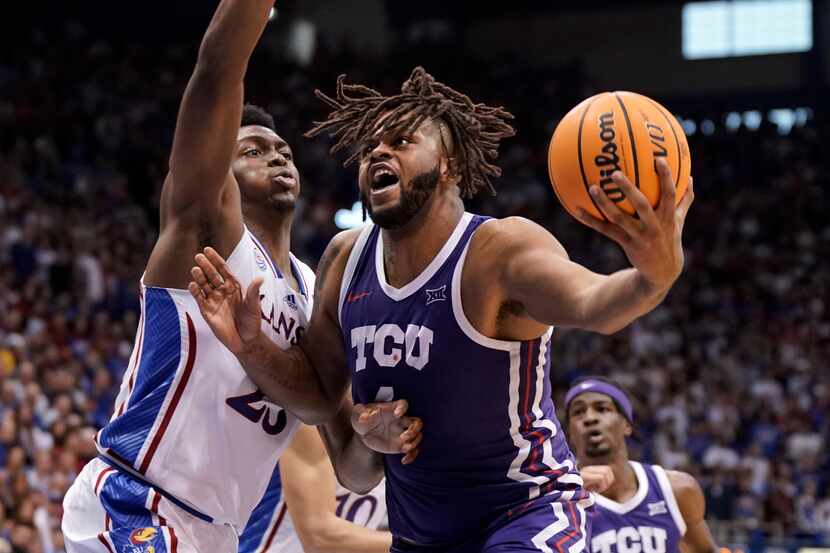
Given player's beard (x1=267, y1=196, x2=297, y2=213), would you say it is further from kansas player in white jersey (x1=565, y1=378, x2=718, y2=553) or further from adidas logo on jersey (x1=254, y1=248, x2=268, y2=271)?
kansas player in white jersey (x1=565, y1=378, x2=718, y2=553)

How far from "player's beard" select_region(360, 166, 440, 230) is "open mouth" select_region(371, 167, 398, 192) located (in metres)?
0.04

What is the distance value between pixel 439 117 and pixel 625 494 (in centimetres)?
268

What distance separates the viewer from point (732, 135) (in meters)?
21.4

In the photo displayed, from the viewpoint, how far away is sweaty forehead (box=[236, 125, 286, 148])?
13.5ft

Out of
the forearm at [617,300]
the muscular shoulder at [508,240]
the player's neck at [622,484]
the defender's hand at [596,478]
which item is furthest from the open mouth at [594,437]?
the forearm at [617,300]

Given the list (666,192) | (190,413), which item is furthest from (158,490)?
(666,192)

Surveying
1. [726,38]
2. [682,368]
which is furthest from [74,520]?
[726,38]

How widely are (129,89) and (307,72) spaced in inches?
142

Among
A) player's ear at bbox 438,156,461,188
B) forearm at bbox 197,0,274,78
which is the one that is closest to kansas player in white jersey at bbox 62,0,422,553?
forearm at bbox 197,0,274,78

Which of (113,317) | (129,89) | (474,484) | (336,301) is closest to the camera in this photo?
(474,484)

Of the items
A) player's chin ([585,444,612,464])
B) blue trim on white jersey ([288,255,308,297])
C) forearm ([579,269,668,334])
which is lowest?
player's chin ([585,444,612,464])

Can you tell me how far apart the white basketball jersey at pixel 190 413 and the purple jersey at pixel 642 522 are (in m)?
2.35

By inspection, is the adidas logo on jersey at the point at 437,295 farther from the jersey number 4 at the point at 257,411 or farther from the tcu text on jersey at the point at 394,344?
the jersey number 4 at the point at 257,411

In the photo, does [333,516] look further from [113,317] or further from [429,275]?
[113,317]
